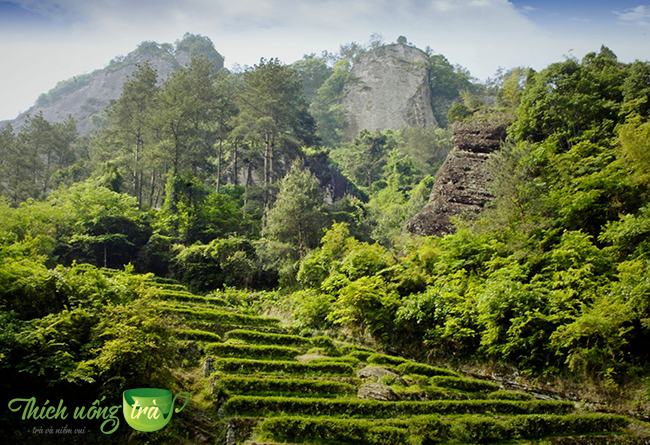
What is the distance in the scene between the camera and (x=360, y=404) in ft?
35.2

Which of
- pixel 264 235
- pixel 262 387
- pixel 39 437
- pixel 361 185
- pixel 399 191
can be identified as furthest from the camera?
pixel 361 185

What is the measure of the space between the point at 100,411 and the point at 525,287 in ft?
42.3

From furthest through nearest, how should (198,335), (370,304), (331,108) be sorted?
1. (331,108)
2. (370,304)
3. (198,335)

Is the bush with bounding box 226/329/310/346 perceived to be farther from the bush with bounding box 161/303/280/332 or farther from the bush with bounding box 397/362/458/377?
the bush with bounding box 397/362/458/377

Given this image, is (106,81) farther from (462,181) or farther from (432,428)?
(432,428)

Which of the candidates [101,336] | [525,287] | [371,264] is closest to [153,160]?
[371,264]

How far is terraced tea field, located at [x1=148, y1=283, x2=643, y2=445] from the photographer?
367 inches

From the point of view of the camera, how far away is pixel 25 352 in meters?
9.17

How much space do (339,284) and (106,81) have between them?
10861cm

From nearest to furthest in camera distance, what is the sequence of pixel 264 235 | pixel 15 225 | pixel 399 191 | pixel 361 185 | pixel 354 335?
pixel 354 335
pixel 15 225
pixel 264 235
pixel 399 191
pixel 361 185

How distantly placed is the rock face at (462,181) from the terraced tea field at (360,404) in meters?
13.0

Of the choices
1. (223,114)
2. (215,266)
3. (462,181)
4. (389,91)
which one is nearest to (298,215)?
(215,266)

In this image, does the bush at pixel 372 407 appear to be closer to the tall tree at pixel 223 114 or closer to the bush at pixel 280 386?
the bush at pixel 280 386

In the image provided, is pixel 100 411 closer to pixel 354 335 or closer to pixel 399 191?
pixel 354 335
